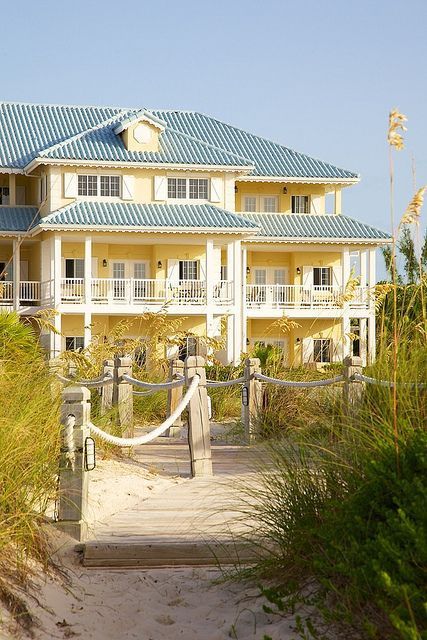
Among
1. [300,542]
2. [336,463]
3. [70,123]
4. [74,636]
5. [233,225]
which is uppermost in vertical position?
[70,123]

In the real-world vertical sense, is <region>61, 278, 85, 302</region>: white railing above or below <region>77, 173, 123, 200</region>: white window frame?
below

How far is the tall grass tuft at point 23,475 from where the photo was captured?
617 cm

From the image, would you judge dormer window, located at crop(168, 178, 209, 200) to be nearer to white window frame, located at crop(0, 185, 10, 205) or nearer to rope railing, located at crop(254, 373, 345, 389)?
white window frame, located at crop(0, 185, 10, 205)

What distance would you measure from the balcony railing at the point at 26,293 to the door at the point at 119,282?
2.66m

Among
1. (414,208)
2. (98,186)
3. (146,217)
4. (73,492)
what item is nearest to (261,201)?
(146,217)

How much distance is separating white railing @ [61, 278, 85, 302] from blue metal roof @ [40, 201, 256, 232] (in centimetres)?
203

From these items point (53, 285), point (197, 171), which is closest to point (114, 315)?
point (53, 285)

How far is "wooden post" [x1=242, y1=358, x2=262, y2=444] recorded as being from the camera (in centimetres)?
1359

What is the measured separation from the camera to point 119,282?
36938 millimetres

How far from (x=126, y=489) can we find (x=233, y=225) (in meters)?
27.1

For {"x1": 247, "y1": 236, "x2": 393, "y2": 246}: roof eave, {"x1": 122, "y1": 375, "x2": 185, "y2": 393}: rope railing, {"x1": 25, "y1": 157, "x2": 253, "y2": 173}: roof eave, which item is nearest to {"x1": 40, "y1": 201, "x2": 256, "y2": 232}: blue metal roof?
{"x1": 25, "y1": 157, "x2": 253, "y2": 173}: roof eave

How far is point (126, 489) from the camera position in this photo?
30.9 ft

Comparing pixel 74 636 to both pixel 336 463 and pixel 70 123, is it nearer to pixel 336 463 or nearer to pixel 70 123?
pixel 336 463

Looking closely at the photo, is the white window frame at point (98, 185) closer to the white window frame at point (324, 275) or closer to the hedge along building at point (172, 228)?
the hedge along building at point (172, 228)
